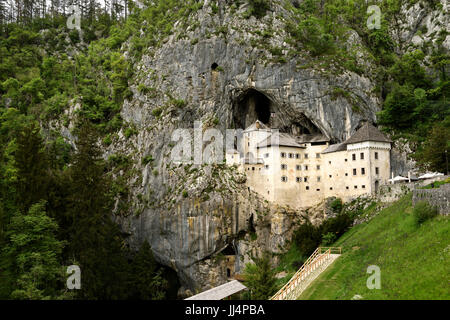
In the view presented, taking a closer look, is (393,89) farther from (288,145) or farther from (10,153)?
(10,153)

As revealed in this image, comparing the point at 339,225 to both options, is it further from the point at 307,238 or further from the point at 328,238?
the point at 307,238

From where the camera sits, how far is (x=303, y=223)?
54719mm

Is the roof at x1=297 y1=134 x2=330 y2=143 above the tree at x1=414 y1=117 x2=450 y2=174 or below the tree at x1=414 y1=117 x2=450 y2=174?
above

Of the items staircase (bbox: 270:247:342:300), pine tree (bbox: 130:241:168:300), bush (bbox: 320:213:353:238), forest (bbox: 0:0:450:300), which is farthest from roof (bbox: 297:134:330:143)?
pine tree (bbox: 130:241:168:300)

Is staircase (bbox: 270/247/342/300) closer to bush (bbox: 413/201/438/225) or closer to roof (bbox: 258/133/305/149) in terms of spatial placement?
bush (bbox: 413/201/438/225)

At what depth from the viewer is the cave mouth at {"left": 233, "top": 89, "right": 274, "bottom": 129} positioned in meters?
63.9

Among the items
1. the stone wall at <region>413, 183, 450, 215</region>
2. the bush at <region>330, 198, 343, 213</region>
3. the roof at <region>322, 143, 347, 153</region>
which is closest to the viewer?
the stone wall at <region>413, 183, 450, 215</region>

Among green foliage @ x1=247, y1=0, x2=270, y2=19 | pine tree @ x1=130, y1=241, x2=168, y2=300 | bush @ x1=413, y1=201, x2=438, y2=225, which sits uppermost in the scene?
green foliage @ x1=247, y1=0, x2=270, y2=19

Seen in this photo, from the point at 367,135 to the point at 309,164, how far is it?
9.73 meters

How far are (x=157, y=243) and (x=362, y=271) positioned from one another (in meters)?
36.6

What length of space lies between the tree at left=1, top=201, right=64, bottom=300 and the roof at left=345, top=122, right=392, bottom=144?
3942 cm

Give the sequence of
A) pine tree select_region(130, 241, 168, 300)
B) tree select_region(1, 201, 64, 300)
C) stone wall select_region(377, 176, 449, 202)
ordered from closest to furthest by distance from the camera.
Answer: tree select_region(1, 201, 64, 300), stone wall select_region(377, 176, 449, 202), pine tree select_region(130, 241, 168, 300)

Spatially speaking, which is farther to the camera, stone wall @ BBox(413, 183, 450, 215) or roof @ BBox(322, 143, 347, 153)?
roof @ BBox(322, 143, 347, 153)

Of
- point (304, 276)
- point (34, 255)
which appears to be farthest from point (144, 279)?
point (304, 276)
